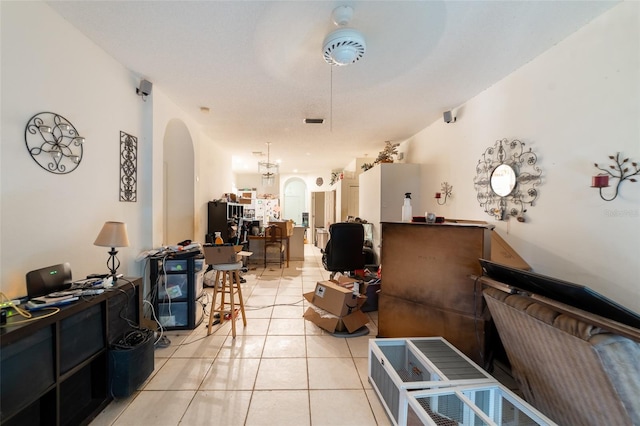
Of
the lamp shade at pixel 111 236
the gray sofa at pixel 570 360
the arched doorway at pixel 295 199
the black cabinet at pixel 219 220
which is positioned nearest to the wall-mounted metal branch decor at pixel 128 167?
the lamp shade at pixel 111 236

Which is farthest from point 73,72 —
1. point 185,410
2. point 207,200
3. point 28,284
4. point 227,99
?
point 207,200

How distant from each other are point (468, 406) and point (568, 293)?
781mm

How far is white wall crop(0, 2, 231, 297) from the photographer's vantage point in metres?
1.51

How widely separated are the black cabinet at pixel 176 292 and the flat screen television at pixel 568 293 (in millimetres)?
2892

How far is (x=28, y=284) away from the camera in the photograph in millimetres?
1477

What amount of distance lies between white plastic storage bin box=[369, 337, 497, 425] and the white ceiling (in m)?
2.37

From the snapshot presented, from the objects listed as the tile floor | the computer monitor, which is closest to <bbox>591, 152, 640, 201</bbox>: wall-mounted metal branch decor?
the tile floor

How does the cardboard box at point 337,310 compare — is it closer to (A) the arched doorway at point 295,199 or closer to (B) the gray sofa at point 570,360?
(B) the gray sofa at point 570,360

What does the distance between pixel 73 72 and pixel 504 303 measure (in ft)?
11.4

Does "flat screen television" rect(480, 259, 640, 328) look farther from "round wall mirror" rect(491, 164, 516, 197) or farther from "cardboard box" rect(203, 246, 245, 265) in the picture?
"cardboard box" rect(203, 246, 245, 265)

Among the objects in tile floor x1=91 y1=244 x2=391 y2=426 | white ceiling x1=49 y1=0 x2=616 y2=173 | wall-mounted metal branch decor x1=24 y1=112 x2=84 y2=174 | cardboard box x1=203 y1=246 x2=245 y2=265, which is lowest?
tile floor x1=91 y1=244 x2=391 y2=426

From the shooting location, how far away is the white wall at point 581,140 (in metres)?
1.51

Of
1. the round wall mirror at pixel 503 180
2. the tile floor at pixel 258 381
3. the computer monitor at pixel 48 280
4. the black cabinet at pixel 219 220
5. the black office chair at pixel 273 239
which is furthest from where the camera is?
the black office chair at pixel 273 239

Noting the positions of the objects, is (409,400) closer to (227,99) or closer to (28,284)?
(28,284)
